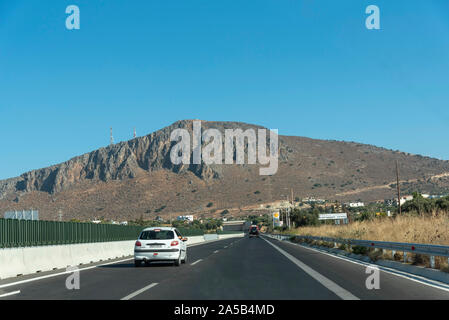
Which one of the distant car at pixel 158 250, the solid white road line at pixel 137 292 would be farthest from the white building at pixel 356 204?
the solid white road line at pixel 137 292

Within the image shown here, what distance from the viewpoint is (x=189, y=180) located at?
13238 cm

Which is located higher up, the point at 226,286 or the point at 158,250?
the point at 158,250

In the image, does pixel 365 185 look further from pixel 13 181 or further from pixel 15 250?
pixel 15 250

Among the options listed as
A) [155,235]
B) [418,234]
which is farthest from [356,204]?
[155,235]

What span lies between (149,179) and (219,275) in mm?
119793

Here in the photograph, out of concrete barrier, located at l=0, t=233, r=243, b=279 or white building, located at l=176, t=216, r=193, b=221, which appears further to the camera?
white building, located at l=176, t=216, r=193, b=221

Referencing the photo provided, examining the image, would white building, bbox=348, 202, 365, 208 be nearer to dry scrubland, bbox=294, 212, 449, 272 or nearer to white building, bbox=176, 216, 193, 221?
white building, bbox=176, 216, 193, 221

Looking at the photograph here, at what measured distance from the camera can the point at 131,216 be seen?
374 feet

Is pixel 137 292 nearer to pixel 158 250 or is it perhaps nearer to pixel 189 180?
pixel 158 250

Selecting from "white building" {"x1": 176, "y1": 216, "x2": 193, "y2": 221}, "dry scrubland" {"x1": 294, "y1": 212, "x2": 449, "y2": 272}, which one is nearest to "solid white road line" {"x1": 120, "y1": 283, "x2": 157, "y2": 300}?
"dry scrubland" {"x1": 294, "y1": 212, "x2": 449, "y2": 272}

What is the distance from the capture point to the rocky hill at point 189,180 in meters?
120

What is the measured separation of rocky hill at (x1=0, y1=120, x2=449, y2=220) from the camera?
119812mm

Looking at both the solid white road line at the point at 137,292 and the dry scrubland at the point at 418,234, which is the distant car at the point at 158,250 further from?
the dry scrubland at the point at 418,234

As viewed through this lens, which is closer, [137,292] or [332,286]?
[137,292]
